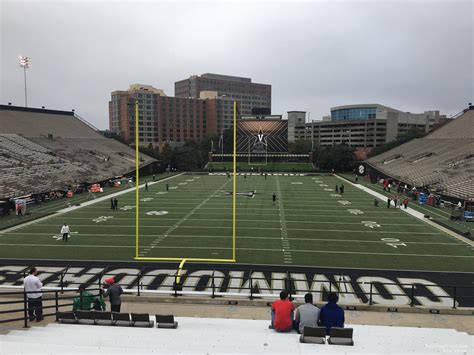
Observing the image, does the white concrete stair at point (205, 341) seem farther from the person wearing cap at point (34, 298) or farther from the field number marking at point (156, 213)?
the field number marking at point (156, 213)

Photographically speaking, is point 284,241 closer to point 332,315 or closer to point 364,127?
point 332,315

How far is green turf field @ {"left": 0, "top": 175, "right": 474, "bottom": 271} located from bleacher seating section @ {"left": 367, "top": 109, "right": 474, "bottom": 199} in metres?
9.43

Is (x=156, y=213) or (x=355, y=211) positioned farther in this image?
(x=355, y=211)

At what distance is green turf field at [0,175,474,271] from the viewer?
16.3m

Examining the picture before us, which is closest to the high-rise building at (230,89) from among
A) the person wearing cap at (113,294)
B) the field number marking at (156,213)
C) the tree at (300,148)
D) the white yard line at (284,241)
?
the tree at (300,148)

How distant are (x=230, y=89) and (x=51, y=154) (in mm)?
133592

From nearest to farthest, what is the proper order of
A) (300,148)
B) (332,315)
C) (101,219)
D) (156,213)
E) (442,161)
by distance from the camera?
(332,315)
(101,219)
(156,213)
(442,161)
(300,148)

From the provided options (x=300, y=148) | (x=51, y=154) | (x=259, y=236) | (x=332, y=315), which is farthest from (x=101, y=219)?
(x=300, y=148)

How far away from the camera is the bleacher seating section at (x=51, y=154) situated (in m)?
35.1

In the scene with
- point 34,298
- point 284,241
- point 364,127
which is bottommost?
point 284,241

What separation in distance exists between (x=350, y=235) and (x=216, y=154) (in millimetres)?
70972

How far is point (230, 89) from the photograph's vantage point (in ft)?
573

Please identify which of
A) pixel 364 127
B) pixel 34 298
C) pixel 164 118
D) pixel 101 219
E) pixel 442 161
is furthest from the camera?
pixel 364 127

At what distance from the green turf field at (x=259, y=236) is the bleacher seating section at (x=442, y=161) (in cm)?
943
